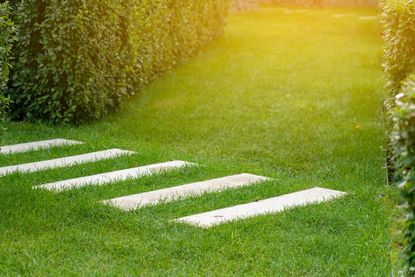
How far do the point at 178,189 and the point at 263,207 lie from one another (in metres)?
0.78

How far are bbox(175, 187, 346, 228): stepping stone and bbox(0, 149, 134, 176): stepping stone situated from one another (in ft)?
6.13

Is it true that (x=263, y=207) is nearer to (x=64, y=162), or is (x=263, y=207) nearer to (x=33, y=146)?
(x=64, y=162)

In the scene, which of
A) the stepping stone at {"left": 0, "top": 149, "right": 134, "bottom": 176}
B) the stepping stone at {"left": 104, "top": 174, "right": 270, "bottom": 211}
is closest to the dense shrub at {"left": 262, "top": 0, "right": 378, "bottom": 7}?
the stepping stone at {"left": 0, "top": 149, "right": 134, "bottom": 176}

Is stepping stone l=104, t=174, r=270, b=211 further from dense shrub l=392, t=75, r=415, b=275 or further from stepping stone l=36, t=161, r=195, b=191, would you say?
dense shrub l=392, t=75, r=415, b=275

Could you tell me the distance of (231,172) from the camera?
710 centimetres

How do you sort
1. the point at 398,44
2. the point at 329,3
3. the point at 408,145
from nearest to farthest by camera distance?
the point at 408,145
the point at 398,44
the point at 329,3

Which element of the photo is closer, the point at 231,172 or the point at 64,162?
the point at 231,172

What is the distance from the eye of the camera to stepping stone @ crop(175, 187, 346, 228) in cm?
574

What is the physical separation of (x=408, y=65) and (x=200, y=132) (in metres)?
2.76

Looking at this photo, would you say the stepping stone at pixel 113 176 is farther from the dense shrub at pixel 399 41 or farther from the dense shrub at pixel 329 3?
the dense shrub at pixel 329 3

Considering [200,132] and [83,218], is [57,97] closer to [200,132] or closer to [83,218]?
[200,132]

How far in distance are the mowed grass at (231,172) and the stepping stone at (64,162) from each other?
0.57 feet

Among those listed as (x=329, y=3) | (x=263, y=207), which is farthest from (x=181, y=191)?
(x=329, y=3)

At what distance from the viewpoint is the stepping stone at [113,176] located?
21.6 feet
